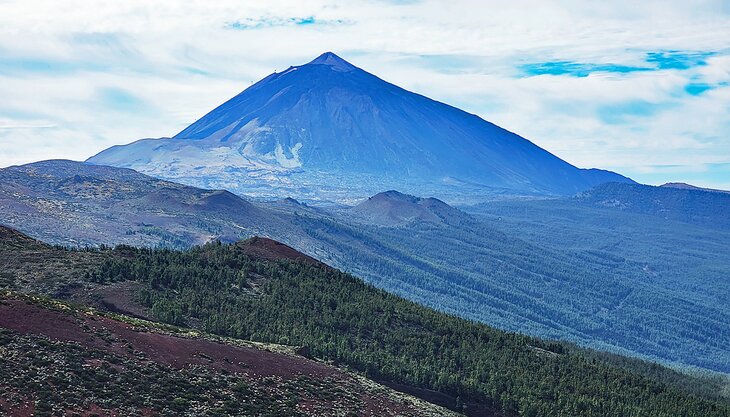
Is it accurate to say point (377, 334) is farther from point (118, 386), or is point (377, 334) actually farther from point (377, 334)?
point (118, 386)

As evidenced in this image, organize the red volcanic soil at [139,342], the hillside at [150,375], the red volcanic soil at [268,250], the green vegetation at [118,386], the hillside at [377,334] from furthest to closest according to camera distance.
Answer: the red volcanic soil at [268,250] < the hillside at [377,334] < the red volcanic soil at [139,342] < the hillside at [150,375] < the green vegetation at [118,386]

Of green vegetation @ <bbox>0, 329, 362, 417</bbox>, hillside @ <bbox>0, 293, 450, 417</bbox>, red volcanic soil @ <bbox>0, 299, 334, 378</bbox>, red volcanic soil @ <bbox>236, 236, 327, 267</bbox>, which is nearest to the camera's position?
green vegetation @ <bbox>0, 329, 362, 417</bbox>

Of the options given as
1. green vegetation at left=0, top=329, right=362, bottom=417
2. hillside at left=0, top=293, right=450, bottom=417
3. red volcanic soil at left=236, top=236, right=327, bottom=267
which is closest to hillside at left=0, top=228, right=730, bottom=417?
red volcanic soil at left=236, top=236, right=327, bottom=267

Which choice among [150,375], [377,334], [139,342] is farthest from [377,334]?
[150,375]

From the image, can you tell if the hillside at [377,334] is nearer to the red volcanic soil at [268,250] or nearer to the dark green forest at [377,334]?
the dark green forest at [377,334]

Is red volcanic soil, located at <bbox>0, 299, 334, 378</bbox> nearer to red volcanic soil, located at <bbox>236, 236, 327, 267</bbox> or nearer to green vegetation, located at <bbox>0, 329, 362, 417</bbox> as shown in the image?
green vegetation, located at <bbox>0, 329, 362, 417</bbox>

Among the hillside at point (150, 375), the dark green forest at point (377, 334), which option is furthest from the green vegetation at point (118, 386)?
the dark green forest at point (377, 334)
